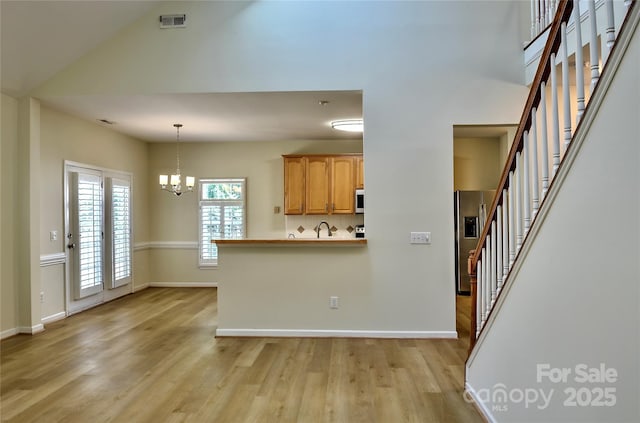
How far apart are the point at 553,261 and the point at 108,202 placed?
6112 mm

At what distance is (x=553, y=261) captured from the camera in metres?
1.83

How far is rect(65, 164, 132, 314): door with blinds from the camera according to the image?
5.43m

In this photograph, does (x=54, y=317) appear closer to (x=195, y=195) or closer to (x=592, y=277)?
(x=195, y=195)

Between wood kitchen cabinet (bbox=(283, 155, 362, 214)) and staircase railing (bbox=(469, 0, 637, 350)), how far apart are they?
3.88 m

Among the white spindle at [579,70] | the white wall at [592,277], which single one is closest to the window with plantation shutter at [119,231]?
the white wall at [592,277]

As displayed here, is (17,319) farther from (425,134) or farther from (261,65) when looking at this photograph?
(425,134)

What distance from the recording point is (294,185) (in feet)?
22.4

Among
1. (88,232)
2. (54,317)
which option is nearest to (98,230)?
(88,232)

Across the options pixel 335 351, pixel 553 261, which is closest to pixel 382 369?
pixel 335 351

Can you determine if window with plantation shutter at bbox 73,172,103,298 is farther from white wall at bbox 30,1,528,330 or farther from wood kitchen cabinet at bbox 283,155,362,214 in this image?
wood kitchen cabinet at bbox 283,155,362,214

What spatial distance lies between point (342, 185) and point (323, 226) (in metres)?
0.84

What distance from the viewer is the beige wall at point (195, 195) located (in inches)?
286

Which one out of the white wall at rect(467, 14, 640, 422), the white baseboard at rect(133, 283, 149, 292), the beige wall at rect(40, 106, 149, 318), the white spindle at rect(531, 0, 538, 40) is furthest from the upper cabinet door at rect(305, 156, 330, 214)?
the white wall at rect(467, 14, 640, 422)

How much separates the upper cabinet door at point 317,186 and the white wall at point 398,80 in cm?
244
